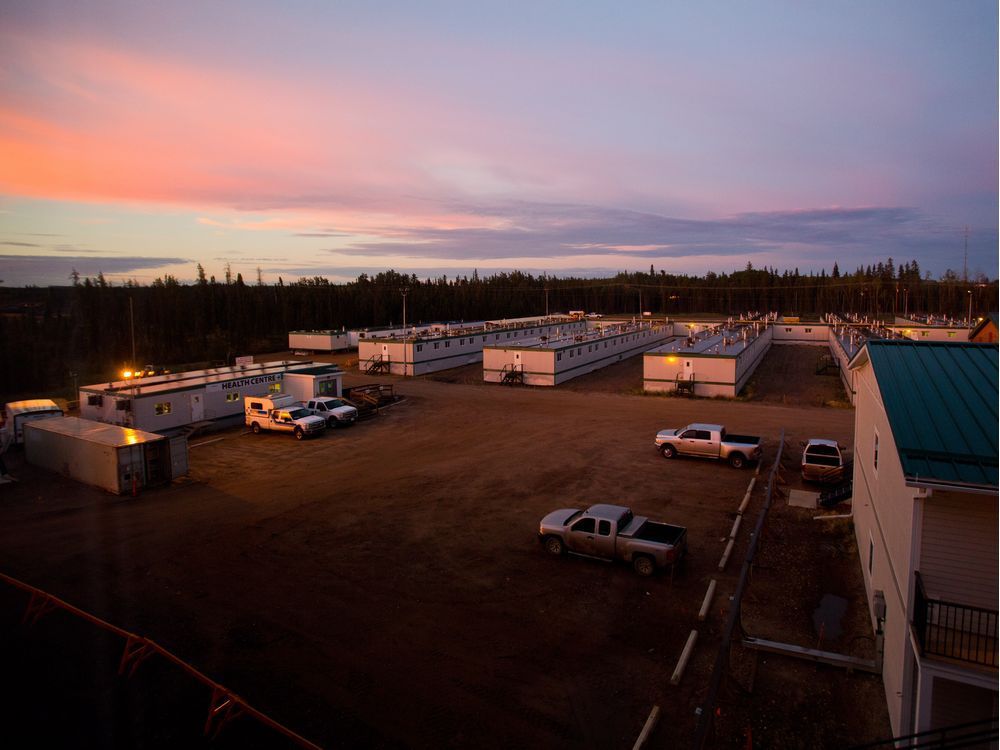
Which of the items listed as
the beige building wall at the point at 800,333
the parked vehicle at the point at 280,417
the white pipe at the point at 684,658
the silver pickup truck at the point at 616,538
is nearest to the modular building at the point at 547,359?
the parked vehicle at the point at 280,417

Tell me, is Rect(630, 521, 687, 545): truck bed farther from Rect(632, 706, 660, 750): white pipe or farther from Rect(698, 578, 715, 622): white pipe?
Rect(632, 706, 660, 750): white pipe

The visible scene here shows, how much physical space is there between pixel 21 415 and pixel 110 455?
10940 millimetres

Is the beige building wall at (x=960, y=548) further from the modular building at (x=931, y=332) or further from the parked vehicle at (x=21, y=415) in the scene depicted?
the modular building at (x=931, y=332)

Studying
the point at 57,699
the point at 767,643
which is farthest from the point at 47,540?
the point at 767,643

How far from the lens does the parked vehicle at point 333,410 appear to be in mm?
28812

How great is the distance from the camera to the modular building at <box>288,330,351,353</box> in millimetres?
61656

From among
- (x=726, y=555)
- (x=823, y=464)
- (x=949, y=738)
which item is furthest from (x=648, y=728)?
(x=823, y=464)

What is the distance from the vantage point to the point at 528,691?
939 centimetres

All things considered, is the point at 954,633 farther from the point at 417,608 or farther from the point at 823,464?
the point at 823,464

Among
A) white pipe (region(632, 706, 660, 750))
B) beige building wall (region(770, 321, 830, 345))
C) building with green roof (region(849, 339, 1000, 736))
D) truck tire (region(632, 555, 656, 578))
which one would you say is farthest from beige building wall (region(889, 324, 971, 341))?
white pipe (region(632, 706, 660, 750))

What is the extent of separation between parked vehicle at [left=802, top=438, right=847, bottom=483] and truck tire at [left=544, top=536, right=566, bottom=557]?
10.3m

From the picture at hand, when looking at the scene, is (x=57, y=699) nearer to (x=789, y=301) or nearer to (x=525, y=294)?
(x=525, y=294)

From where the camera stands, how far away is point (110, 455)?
1991 centimetres

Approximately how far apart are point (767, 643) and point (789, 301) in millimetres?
145931
